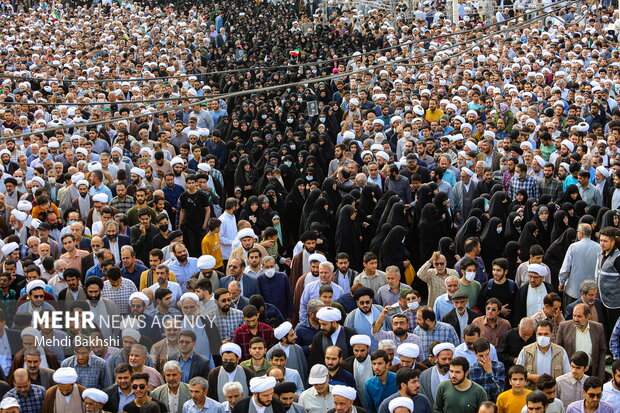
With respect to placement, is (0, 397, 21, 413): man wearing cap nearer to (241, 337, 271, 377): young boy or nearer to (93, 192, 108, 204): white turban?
(241, 337, 271, 377): young boy

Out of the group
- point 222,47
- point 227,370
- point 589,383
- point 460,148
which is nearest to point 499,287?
point 589,383

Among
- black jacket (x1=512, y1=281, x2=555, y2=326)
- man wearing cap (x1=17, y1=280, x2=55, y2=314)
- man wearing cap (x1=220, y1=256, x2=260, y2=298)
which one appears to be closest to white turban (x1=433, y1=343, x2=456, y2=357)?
black jacket (x1=512, y1=281, x2=555, y2=326)

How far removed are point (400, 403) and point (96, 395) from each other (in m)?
2.23

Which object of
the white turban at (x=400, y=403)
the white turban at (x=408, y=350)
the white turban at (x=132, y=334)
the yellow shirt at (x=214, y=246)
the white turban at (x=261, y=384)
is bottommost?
the yellow shirt at (x=214, y=246)

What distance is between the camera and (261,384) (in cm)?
753

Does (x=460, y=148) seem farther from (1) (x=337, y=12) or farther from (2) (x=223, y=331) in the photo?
(1) (x=337, y=12)

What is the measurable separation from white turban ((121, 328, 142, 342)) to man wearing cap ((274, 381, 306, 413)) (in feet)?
5.54

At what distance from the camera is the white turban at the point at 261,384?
751 centimetres

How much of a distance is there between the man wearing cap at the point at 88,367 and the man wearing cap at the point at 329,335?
66.3 inches

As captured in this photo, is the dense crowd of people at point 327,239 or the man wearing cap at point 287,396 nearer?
the man wearing cap at point 287,396

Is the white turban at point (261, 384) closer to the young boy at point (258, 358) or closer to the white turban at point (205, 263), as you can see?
the young boy at point (258, 358)

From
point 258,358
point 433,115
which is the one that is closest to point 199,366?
point 258,358

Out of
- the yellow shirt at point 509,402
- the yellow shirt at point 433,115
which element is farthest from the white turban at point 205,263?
the yellow shirt at point 433,115

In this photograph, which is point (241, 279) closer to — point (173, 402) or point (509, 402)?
point (173, 402)
